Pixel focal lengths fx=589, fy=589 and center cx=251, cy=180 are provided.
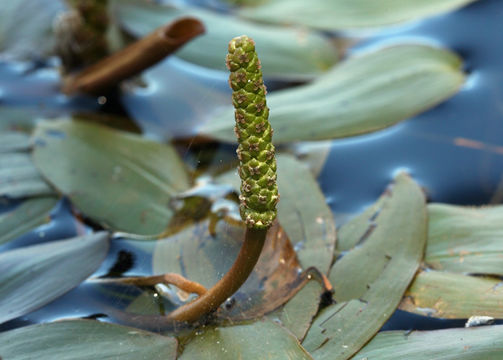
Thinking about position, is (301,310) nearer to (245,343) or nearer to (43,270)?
(245,343)

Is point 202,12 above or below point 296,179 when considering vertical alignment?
above

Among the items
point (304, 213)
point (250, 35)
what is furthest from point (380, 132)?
point (250, 35)

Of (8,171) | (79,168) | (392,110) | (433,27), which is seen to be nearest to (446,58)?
(433,27)

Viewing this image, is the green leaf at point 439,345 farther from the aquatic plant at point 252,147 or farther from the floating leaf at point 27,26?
the floating leaf at point 27,26

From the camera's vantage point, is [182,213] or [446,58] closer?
[182,213]

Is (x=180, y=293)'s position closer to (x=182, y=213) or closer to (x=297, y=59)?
(x=182, y=213)

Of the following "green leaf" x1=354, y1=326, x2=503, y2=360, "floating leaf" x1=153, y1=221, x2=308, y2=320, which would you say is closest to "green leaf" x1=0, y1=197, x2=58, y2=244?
"floating leaf" x1=153, y1=221, x2=308, y2=320
